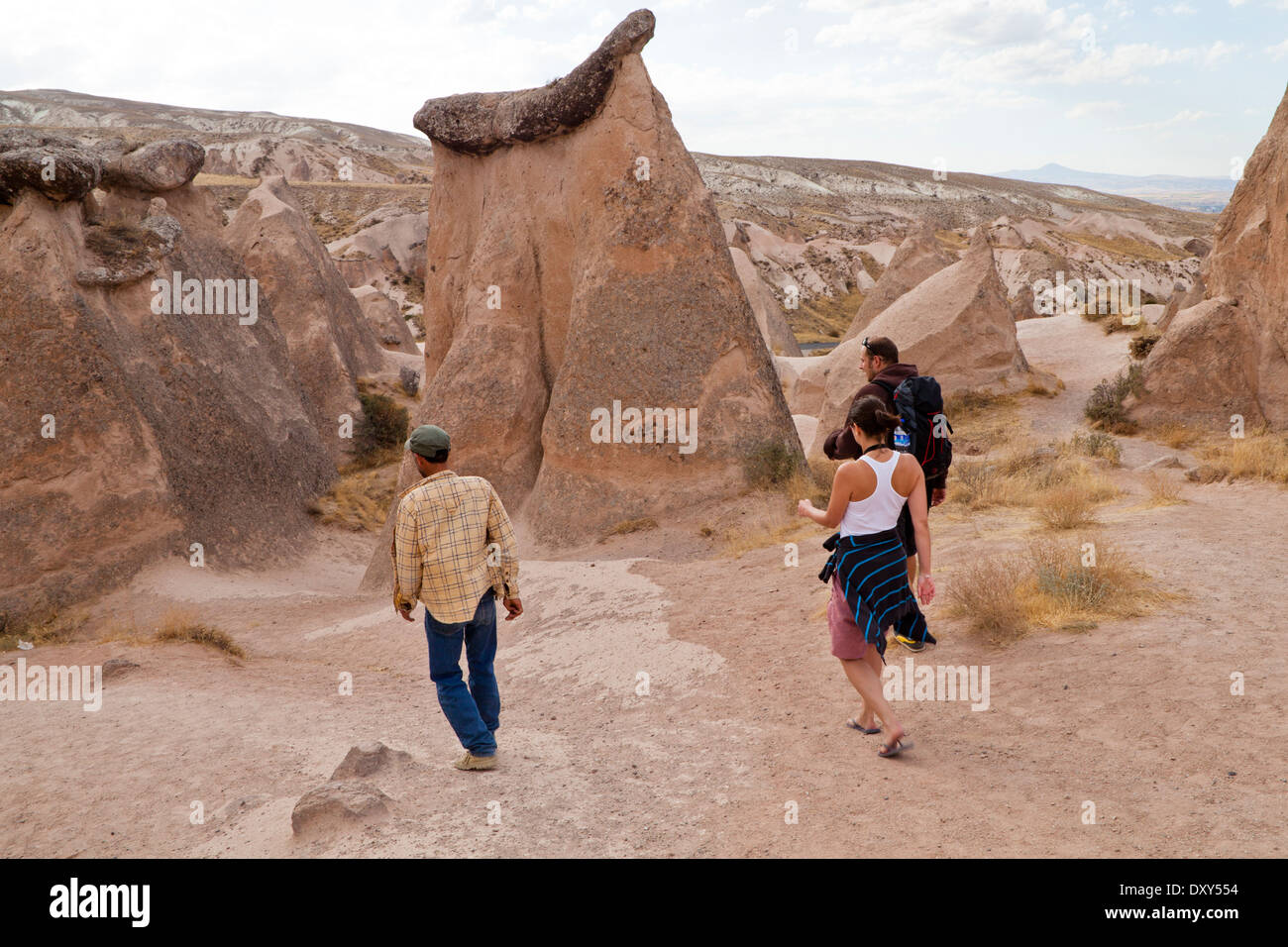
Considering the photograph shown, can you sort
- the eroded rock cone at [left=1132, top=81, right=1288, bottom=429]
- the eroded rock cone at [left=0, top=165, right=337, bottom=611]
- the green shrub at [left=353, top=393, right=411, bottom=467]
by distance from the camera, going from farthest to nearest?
the green shrub at [left=353, top=393, right=411, bottom=467] < the eroded rock cone at [left=1132, top=81, right=1288, bottom=429] < the eroded rock cone at [left=0, top=165, right=337, bottom=611]

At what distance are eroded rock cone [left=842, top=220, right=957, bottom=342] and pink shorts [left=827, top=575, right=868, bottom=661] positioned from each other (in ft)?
51.2

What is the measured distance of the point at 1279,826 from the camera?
10.5 feet

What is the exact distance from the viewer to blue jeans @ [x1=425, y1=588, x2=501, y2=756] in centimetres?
405

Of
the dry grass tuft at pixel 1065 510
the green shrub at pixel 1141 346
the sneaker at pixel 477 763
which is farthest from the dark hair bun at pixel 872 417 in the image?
the green shrub at pixel 1141 346

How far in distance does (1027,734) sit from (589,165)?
712 cm

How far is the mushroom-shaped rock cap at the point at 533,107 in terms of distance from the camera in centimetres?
934

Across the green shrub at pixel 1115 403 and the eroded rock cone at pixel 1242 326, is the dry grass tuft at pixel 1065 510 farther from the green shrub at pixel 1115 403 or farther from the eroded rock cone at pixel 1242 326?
the green shrub at pixel 1115 403

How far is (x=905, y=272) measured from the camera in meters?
20.0

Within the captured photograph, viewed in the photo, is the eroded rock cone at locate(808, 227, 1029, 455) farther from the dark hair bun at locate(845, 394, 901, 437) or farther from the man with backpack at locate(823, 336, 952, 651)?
the dark hair bun at locate(845, 394, 901, 437)

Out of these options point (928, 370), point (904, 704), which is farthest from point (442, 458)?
point (928, 370)

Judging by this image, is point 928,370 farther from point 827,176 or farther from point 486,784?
point 827,176

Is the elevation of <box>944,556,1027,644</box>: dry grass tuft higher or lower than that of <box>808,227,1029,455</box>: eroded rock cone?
lower

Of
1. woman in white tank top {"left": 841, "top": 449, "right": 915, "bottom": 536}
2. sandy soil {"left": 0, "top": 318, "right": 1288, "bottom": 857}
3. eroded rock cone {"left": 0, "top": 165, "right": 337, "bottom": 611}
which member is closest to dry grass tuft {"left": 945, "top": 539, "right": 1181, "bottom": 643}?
sandy soil {"left": 0, "top": 318, "right": 1288, "bottom": 857}

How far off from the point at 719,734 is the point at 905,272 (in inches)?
669
